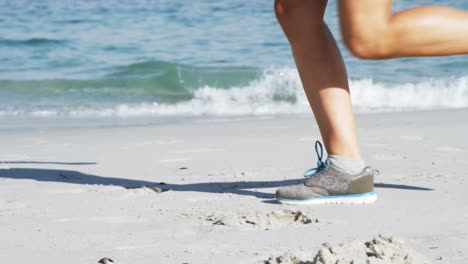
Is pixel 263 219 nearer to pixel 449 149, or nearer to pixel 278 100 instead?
pixel 449 149

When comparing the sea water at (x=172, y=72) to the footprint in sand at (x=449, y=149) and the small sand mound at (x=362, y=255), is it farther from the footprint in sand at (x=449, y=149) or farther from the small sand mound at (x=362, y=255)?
the small sand mound at (x=362, y=255)

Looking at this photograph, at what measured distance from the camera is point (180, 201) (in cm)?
375

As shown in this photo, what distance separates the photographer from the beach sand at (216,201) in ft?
9.52

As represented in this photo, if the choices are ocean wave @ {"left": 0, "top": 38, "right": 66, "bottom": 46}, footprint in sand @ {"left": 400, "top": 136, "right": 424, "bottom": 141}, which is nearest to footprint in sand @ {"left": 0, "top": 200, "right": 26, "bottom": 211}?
footprint in sand @ {"left": 400, "top": 136, "right": 424, "bottom": 141}

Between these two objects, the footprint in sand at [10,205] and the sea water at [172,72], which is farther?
the sea water at [172,72]

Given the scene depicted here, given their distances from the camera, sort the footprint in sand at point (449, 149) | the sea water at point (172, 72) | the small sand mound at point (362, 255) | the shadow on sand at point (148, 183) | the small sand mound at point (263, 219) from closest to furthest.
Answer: the small sand mound at point (362, 255)
the small sand mound at point (263, 219)
the shadow on sand at point (148, 183)
the footprint in sand at point (449, 149)
the sea water at point (172, 72)

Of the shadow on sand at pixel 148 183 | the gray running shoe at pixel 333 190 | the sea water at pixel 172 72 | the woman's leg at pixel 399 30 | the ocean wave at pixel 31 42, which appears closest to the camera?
the woman's leg at pixel 399 30

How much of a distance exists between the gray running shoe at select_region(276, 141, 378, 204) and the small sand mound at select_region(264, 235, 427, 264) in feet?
2.91

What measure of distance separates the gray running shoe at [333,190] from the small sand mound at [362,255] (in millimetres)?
888

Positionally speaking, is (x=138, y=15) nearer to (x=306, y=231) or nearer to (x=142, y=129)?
(x=142, y=129)

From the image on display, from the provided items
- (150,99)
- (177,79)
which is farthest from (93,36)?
(150,99)

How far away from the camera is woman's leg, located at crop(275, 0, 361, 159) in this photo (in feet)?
11.6

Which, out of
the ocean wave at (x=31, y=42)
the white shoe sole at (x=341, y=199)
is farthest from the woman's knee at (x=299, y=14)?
the ocean wave at (x=31, y=42)

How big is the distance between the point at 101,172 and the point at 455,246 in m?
2.26
